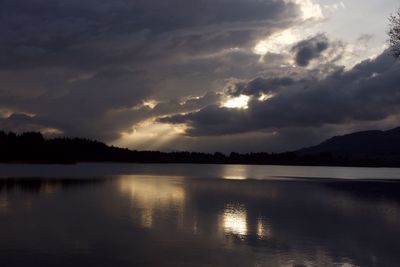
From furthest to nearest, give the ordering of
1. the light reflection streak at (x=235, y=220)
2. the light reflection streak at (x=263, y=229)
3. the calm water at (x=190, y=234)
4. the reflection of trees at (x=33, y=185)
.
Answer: the reflection of trees at (x=33, y=185) < the light reflection streak at (x=235, y=220) < the light reflection streak at (x=263, y=229) < the calm water at (x=190, y=234)

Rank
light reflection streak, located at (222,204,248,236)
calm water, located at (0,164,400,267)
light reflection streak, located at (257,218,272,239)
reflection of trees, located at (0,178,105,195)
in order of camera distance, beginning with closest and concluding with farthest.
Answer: calm water, located at (0,164,400,267) < light reflection streak, located at (257,218,272,239) < light reflection streak, located at (222,204,248,236) < reflection of trees, located at (0,178,105,195)

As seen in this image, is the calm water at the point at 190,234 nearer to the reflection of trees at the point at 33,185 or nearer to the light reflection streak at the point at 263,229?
the light reflection streak at the point at 263,229

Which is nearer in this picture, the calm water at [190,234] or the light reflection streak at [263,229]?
the calm water at [190,234]

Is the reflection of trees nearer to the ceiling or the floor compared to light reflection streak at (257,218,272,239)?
nearer to the ceiling

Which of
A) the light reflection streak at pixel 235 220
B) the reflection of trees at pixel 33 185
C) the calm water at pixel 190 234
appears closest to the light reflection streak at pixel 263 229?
the calm water at pixel 190 234

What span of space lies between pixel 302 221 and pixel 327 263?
15.6 meters

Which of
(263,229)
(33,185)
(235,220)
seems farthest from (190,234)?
(33,185)

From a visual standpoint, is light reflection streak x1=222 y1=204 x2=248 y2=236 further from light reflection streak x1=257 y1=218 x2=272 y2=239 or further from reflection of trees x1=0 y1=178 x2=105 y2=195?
reflection of trees x1=0 y1=178 x2=105 y2=195

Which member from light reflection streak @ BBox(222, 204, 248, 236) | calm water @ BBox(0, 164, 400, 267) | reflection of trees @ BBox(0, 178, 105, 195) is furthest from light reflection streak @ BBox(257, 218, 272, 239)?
reflection of trees @ BBox(0, 178, 105, 195)

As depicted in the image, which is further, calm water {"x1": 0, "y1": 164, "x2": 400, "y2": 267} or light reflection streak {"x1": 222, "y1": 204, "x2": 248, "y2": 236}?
light reflection streak {"x1": 222, "y1": 204, "x2": 248, "y2": 236}

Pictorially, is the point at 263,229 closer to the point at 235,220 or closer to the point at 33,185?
the point at 235,220

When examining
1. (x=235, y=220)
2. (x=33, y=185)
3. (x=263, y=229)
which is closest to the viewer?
(x=263, y=229)

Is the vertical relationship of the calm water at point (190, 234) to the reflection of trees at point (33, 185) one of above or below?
below

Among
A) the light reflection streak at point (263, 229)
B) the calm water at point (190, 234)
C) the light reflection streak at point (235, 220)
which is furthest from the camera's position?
the light reflection streak at point (235, 220)
